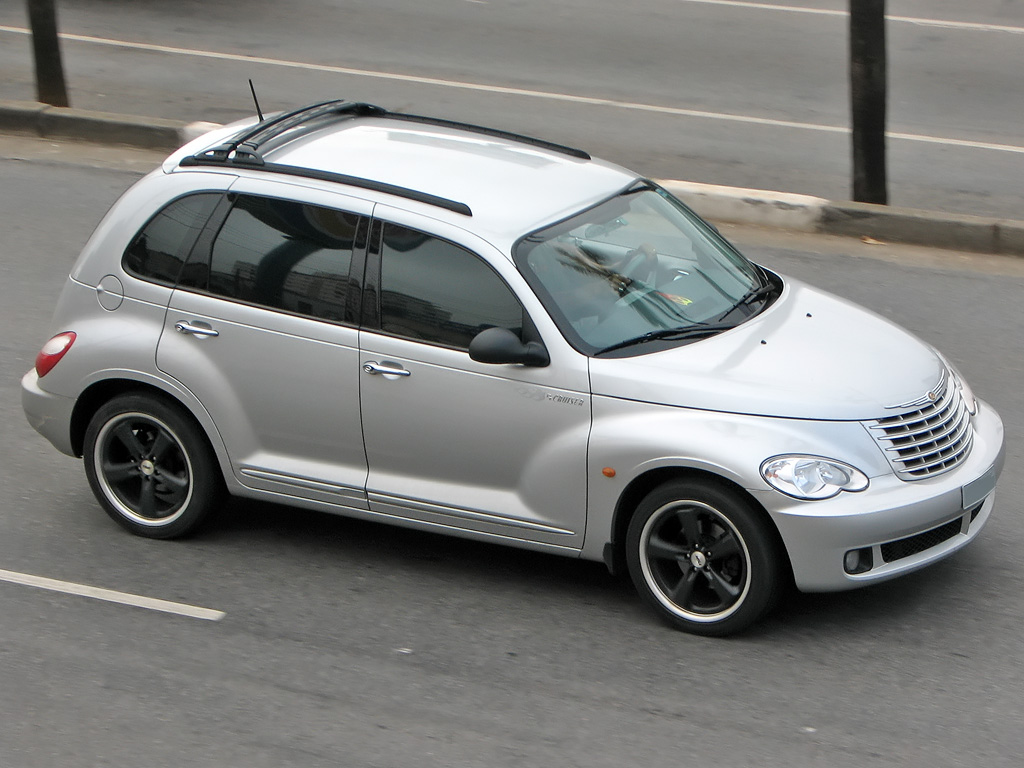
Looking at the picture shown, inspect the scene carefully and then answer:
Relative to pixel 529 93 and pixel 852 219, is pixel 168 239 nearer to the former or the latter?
pixel 852 219

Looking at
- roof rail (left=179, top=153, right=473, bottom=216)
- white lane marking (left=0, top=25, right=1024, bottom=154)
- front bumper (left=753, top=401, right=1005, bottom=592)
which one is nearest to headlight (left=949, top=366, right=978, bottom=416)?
front bumper (left=753, top=401, right=1005, bottom=592)

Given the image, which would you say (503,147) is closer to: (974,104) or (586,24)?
(974,104)

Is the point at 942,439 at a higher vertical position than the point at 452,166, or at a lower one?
lower

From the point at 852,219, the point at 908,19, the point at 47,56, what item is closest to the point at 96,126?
the point at 47,56

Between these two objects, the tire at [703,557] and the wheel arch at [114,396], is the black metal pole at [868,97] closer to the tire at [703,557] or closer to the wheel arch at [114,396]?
the tire at [703,557]

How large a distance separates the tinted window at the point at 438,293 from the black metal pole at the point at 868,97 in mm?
6425

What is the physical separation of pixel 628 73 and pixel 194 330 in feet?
35.4

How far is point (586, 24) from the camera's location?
60.5ft

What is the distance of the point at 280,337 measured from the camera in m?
6.32

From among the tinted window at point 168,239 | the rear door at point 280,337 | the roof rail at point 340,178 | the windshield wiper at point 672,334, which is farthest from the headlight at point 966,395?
the tinted window at point 168,239

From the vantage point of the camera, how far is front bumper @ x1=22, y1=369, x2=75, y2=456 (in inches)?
270

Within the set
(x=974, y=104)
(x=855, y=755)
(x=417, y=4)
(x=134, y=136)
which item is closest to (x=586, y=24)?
(x=417, y=4)

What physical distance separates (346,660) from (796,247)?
6.42 m

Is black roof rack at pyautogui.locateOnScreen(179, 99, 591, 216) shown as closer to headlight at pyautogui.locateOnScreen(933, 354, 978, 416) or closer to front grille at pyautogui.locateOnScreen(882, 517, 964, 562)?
headlight at pyautogui.locateOnScreen(933, 354, 978, 416)
